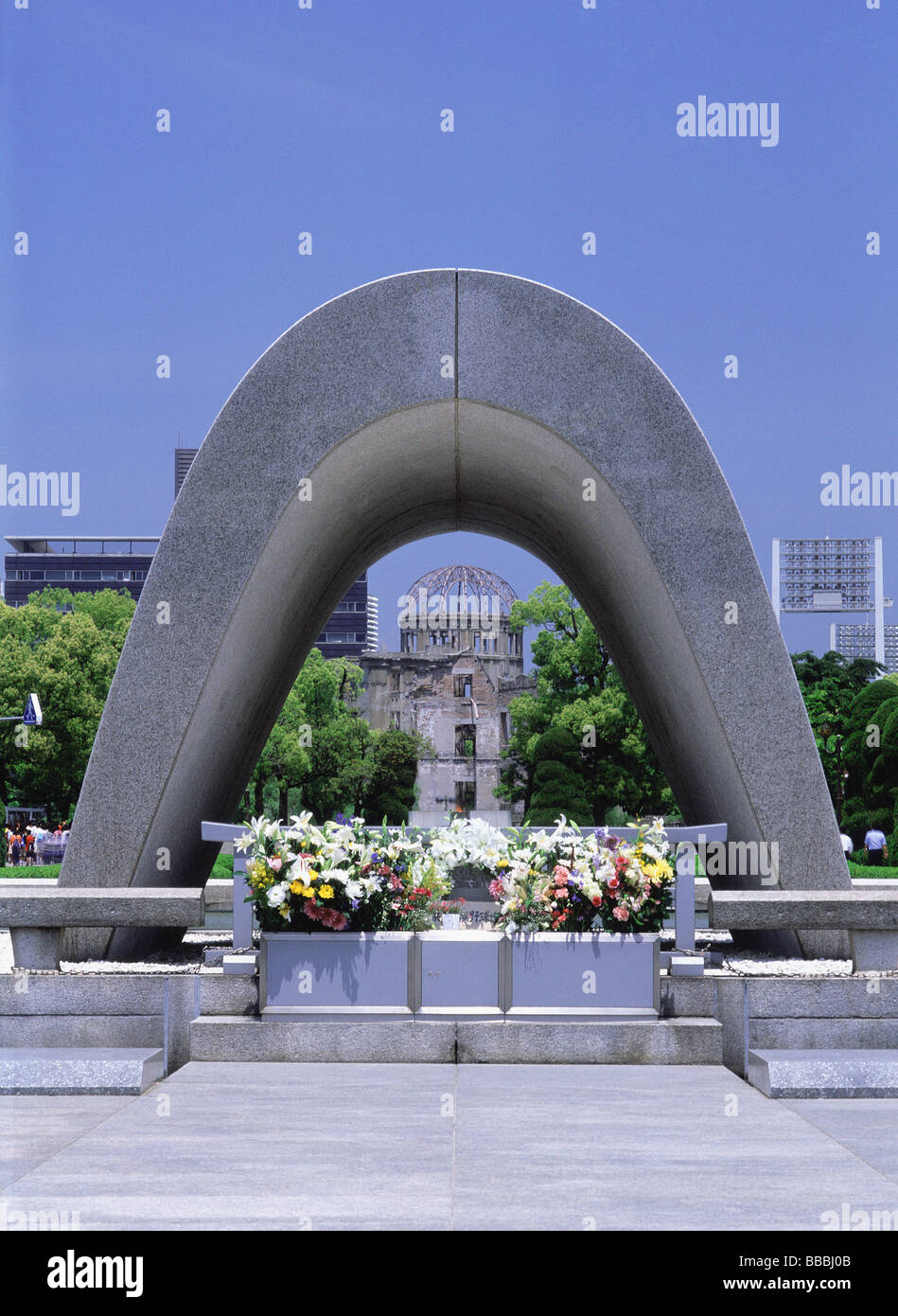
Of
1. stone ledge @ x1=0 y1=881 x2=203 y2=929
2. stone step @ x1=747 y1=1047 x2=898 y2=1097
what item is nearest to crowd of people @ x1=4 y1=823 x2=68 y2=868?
stone ledge @ x1=0 y1=881 x2=203 y2=929

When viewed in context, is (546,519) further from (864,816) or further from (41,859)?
(41,859)

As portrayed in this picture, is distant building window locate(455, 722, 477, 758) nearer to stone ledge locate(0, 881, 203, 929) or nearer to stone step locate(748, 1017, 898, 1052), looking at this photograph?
stone ledge locate(0, 881, 203, 929)

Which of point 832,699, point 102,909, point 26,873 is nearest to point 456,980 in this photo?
point 102,909

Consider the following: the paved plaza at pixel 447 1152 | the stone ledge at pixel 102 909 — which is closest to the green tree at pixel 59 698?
the stone ledge at pixel 102 909

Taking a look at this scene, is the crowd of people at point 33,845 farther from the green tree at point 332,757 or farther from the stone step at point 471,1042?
the stone step at point 471,1042

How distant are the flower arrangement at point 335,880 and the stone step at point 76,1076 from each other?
1.62 m

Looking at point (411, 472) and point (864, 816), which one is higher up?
point (411, 472)

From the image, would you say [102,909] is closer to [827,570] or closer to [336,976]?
[336,976]

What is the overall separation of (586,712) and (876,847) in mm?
9259

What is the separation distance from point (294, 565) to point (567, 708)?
1122 inches

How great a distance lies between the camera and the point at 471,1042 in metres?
9.96

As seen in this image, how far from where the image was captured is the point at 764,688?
1165 cm

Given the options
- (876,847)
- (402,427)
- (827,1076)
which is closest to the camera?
(827,1076)
